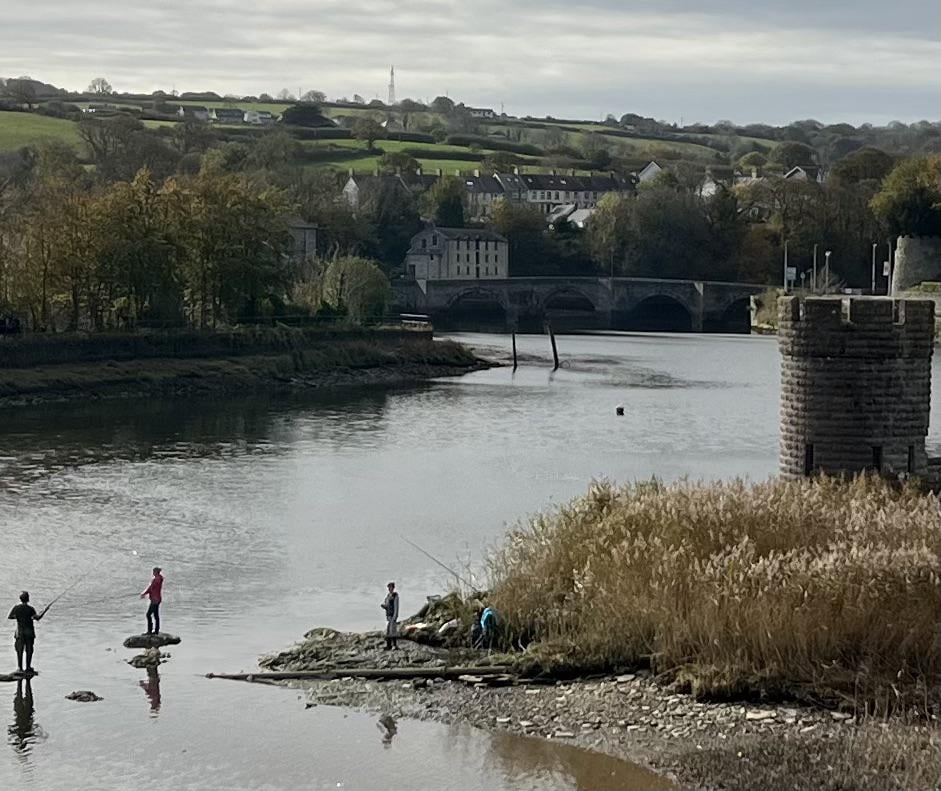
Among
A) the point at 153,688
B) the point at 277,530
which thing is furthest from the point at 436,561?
the point at 153,688

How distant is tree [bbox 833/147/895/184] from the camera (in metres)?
168

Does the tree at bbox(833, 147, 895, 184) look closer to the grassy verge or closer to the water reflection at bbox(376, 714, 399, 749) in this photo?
the grassy verge

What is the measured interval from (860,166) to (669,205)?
2050cm

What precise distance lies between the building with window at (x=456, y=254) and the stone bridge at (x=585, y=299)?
8.09m

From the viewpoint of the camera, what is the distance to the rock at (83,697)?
24.5 metres

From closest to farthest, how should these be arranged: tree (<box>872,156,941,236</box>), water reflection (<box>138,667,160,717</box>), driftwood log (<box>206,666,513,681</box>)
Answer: water reflection (<box>138,667,160,717</box>), driftwood log (<box>206,666,513,681</box>), tree (<box>872,156,941,236</box>)

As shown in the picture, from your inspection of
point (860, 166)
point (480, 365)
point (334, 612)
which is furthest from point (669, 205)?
point (334, 612)

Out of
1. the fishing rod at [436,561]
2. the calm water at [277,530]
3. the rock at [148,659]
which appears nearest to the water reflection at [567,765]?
the calm water at [277,530]

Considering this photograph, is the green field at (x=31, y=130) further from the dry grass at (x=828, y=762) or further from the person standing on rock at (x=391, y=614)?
the dry grass at (x=828, y=762)

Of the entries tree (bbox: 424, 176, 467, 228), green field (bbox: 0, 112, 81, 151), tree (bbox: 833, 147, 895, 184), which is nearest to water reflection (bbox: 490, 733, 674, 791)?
green field (bbox: 0, 112, 81, 151)

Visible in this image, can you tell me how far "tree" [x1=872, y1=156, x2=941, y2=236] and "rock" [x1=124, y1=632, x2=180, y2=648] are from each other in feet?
341

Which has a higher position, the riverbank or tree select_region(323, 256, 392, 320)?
tree select_region(323, 256, 392, 320)

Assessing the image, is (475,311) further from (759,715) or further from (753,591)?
(759,715)

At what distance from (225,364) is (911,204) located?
210 ft
